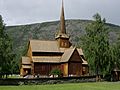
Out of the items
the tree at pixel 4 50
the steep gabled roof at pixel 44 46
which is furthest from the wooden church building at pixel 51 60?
the tree at pixel 4 50

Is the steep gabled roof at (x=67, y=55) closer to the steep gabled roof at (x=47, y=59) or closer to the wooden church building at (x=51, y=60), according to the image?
the wooden church building at (x=51, y=60)

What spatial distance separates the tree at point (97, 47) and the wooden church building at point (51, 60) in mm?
9743

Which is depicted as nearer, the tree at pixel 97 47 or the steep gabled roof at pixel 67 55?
the tree at pixel 97 47

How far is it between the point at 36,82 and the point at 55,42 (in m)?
31.4

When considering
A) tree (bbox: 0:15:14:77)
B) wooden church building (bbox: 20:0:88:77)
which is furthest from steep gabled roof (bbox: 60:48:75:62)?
tree (bbox: 0:15:14:77)

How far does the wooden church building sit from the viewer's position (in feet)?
273

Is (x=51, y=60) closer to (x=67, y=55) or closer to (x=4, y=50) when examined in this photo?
(x=67, y=55)

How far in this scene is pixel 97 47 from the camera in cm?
7138

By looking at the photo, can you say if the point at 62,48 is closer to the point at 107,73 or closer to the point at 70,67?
the point at 70,67

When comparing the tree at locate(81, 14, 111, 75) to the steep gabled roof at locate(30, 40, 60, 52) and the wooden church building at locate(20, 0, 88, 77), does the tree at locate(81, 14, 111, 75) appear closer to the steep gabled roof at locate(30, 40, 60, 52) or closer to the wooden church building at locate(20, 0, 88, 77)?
the wooden church building at locate(20, 0, 88, 77)

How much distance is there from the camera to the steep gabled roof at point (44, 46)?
8694 cm

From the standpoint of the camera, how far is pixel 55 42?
9188cm

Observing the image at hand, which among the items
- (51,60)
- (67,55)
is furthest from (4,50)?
(67,55)

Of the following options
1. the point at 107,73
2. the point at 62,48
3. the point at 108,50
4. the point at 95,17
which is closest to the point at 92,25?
the point at 95,17
